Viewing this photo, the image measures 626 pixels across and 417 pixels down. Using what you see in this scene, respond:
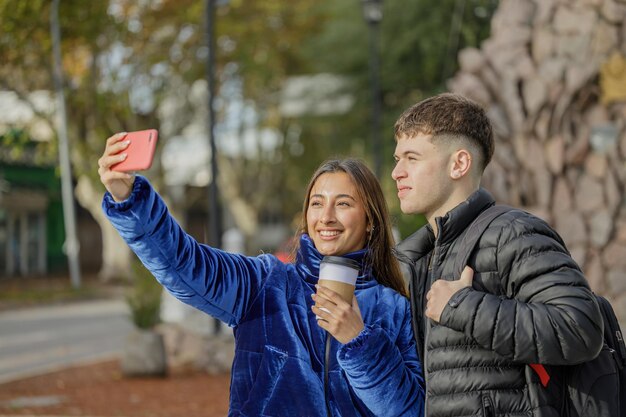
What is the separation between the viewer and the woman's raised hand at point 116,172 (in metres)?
2.63

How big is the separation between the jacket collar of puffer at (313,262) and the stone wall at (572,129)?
9.98 meters

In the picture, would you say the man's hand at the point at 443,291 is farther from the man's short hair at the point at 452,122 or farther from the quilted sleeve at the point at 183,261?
the quilted sleeve at the point at 183,261

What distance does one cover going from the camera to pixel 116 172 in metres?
2.63

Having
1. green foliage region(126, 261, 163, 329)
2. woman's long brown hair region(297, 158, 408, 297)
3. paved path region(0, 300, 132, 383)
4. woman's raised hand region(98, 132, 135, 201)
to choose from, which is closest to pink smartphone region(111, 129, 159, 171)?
woman's raised hand region(98, 132, 135, 201)

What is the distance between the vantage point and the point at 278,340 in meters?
2.90

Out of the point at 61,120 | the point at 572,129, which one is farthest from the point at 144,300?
the point at 61,120

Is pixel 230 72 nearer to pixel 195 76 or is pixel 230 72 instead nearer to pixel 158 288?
pixel 195 76

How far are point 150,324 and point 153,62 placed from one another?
1629 centimetres

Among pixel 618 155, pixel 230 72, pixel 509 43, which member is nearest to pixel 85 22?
pixel 230 72

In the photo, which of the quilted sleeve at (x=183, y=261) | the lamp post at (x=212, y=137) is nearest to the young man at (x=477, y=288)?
the quilted sleeve at (x=183, y=261)

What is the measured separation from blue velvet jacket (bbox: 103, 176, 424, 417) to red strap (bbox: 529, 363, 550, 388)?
0.46 m

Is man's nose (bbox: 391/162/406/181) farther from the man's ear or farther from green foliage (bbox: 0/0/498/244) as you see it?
green foliage (bbox: 0/0/498/244)

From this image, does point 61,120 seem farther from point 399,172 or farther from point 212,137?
point 399,172

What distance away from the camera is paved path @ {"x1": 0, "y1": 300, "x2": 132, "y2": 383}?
13.0m
